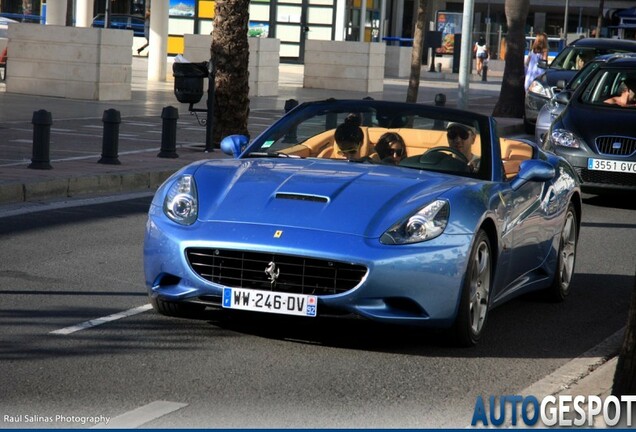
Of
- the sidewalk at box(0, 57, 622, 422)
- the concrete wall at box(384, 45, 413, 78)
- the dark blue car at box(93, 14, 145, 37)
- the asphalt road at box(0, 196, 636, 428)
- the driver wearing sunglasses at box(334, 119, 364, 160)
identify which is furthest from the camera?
the dark blue car at box(93, 14, 145, 37)

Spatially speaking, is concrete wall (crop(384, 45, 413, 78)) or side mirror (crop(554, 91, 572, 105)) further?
concrete wall (crop(384, 45, 413, 78))

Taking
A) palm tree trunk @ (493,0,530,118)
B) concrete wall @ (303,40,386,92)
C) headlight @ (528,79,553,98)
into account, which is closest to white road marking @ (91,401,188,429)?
headlight @ (528,79,553,98)

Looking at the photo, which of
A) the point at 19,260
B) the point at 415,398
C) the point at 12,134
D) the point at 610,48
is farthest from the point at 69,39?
the point at 415,398

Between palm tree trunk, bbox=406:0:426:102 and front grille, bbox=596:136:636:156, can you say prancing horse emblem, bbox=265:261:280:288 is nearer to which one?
front grille, bbox=596:136:636:156

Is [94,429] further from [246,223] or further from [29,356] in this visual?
[246,223]

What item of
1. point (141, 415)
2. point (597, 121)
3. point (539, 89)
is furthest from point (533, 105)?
point (141, 415)

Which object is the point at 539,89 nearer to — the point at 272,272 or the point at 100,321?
the point at 100,321

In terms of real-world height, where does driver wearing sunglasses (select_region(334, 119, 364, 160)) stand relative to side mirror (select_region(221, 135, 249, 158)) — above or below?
above

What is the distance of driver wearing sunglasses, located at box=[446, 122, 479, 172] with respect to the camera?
26.5ft

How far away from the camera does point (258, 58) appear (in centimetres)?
3209

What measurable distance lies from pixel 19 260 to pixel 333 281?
3477mm

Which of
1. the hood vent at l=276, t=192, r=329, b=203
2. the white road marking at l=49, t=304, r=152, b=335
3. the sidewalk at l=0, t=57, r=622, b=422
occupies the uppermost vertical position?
the hood vent at l=276, t=192, r=329, b=203

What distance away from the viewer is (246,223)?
22.8 feet

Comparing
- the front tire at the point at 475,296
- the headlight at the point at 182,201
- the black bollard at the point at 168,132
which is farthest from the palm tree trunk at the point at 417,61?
the headlight at the point at 182,201
